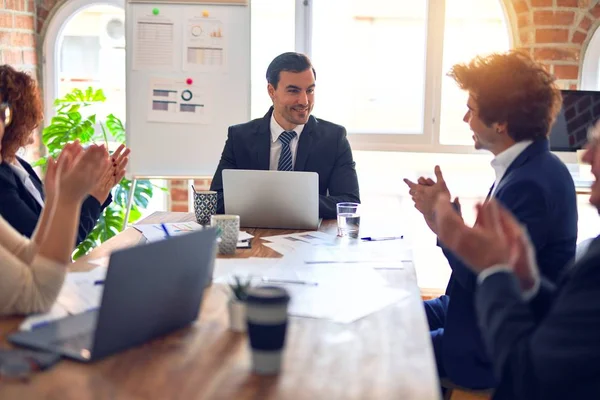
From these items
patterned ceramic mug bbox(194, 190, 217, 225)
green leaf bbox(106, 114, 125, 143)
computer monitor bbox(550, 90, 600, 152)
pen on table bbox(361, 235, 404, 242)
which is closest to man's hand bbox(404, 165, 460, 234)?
pen on table bbox(361, 235, 404, 242)

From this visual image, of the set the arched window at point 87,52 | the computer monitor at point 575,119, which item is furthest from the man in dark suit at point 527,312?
the arched window at point 87,52

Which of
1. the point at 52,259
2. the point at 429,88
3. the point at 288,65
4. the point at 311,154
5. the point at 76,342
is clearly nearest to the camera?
the point at 76,342

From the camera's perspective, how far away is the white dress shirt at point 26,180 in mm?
2330

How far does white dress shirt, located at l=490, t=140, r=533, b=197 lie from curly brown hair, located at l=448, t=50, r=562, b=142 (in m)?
0.02

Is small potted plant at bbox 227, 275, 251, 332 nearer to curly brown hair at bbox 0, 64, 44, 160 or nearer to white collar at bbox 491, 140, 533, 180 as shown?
white collar at bbox 491, 140, 533, 180

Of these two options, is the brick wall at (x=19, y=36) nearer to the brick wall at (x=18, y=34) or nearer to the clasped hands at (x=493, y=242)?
the brick wall at (x=18, y=34)

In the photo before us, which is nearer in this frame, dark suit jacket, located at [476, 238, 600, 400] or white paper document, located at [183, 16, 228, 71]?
Answer: dark suit jacket, located at [476, 238, 600, 400]

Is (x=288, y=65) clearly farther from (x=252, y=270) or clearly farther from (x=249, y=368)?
(x=249, y=368)

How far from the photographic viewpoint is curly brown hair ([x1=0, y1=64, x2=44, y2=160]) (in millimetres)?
2279

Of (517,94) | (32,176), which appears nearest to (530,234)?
(517,94)

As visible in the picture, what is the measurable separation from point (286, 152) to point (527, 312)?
1.84m

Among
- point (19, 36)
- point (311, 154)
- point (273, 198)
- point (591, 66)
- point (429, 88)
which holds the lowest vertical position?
point (273, 198)

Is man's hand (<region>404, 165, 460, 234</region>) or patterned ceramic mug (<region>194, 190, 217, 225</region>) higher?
man's hand (<region>404, 165, 460, 234</region>)

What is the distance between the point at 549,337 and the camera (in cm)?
111
